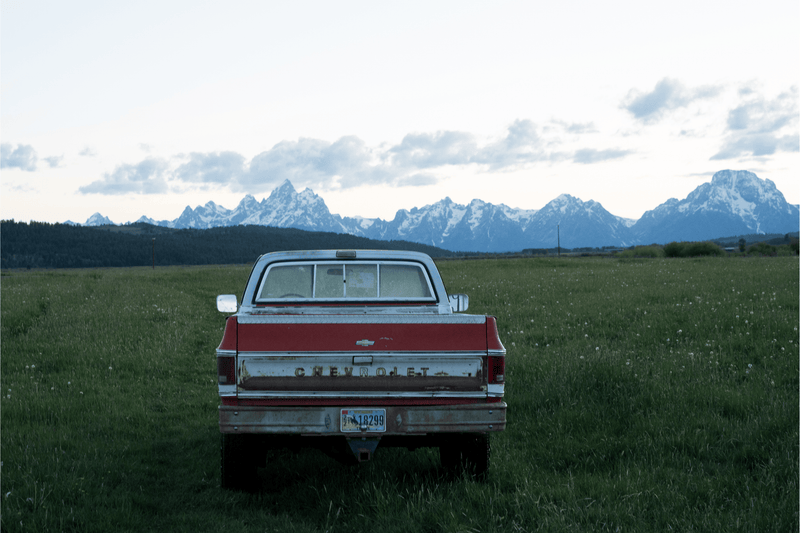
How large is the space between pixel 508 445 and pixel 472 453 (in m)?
1.28

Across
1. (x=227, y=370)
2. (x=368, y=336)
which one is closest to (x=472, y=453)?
(x=368, y=336)

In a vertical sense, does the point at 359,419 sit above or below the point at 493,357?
below

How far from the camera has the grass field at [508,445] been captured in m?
4.33

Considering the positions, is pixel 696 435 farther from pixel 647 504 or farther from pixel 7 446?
pixel 7 446

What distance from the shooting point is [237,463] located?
15.9ft

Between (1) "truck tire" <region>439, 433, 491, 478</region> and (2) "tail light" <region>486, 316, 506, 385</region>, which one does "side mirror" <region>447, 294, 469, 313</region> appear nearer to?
(1) "truck tire" <region>439, 433, 491, 478</region>

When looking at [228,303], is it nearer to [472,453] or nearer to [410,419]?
[410,419]

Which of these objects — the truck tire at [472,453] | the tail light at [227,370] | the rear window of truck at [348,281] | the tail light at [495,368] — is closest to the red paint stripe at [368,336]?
the tail light at [495,368]

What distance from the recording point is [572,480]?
189 inches

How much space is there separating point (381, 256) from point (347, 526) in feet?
9.52

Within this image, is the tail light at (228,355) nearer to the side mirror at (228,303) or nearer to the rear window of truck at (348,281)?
the side mirror at (228,303)

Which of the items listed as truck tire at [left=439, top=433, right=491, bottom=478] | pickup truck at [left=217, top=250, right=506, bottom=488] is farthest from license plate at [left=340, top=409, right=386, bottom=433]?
truck tire at [left=439, top=433, right=491, bottom=478]

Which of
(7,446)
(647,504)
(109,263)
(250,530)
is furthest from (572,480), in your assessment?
(109,263)

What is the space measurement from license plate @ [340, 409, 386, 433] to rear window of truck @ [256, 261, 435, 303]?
1.83m
